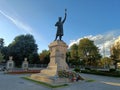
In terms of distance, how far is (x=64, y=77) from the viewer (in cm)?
1623

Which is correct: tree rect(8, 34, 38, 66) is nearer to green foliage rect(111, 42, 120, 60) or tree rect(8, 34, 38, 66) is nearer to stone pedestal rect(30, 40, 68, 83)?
green foliage rect(111, 42, 120, 60)

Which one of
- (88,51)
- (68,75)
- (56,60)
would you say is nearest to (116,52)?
(88,51)

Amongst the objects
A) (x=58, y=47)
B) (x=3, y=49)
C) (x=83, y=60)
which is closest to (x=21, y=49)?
(x=3, y=49)

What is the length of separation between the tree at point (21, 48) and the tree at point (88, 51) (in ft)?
54.9

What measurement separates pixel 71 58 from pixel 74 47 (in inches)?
174

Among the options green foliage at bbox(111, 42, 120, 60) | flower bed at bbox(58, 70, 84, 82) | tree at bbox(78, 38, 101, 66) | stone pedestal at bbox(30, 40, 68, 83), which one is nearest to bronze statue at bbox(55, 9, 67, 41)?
stone pedestal at bbox(30, 40, 68, 83)

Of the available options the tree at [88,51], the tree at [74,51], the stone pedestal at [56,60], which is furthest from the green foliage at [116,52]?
the stone pedestal at [56,60]

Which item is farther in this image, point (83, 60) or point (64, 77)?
Result: point (83, 60)

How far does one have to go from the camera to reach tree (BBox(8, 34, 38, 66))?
2073 inches

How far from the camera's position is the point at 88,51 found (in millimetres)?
53438

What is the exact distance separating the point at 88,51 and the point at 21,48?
915 inches

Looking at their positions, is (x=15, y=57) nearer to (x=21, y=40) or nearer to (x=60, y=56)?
(x=21, y=40)

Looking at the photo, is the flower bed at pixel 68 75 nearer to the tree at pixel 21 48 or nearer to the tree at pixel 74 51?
the tree at pixel 21 48

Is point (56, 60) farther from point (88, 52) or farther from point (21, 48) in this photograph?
point (21, 48)
